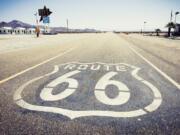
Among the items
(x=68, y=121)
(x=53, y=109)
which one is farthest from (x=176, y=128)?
(x=53, y=109)

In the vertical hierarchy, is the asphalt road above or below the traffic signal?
below

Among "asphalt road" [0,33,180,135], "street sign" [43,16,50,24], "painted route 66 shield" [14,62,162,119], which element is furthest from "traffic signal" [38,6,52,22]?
"painted route 66 shield" [14,62,162,119]

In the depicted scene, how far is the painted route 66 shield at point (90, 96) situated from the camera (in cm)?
245

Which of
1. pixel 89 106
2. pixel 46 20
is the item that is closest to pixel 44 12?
pixel 46 20

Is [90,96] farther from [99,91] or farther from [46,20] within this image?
[46,20]

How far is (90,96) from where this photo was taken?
2988 millimetres

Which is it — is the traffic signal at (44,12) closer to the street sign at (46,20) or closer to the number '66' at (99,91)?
the street sign at (46,20)

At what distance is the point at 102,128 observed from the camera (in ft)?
6.53

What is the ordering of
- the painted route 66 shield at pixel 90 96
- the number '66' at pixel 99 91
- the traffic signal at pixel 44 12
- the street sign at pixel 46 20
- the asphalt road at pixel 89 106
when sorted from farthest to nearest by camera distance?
the traffic signal at pixel 44 12 → the street sign at pixel 46 20 → the number '66' at pixel 99 91 → the painted route 66 shield at pixel 90 96 → the asphalt road at pixel 89 106

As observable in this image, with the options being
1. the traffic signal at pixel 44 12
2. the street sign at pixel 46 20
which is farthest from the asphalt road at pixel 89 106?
the traffic signal at pixel 44 12

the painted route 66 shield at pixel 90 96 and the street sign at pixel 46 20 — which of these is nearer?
the painted route 66 shield at pixel 90 96

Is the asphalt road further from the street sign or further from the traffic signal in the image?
the traffic signal

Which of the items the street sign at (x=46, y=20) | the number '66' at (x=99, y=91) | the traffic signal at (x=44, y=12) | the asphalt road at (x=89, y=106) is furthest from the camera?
the traffic signal at (x=44, y=12)

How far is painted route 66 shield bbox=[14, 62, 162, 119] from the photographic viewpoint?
96.3 inches
